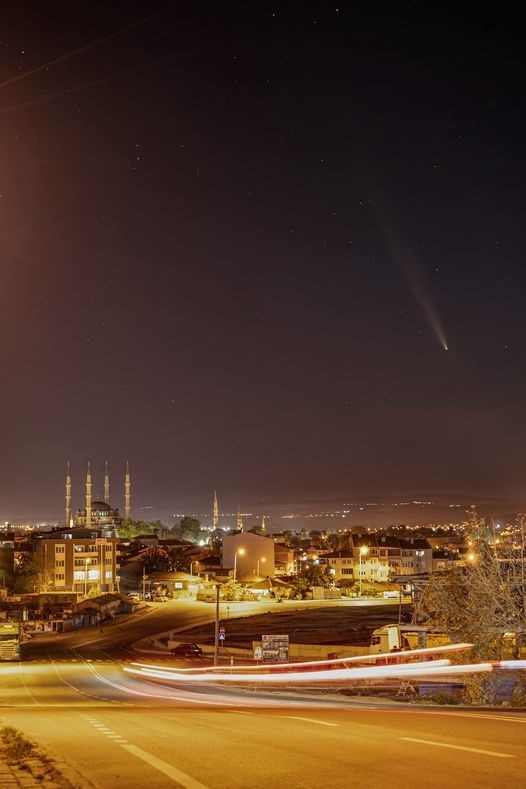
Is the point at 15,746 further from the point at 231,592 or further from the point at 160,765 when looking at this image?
the point at 231,592

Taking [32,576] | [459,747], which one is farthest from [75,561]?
[459,747]

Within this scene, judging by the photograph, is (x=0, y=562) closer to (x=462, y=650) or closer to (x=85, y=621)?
(x=85, y=621)

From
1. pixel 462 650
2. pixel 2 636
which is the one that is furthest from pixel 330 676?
pixel 2 636

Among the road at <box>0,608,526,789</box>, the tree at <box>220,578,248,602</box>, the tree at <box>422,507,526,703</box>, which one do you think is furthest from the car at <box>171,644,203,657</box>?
the tree at <box>220,578,248,602</box>

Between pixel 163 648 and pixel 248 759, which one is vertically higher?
pixel 248 759

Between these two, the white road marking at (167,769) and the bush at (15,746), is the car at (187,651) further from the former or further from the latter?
the white road marking at (167,769)

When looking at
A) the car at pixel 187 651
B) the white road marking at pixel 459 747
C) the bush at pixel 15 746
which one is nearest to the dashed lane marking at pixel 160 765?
the bush at pixel 15 746
